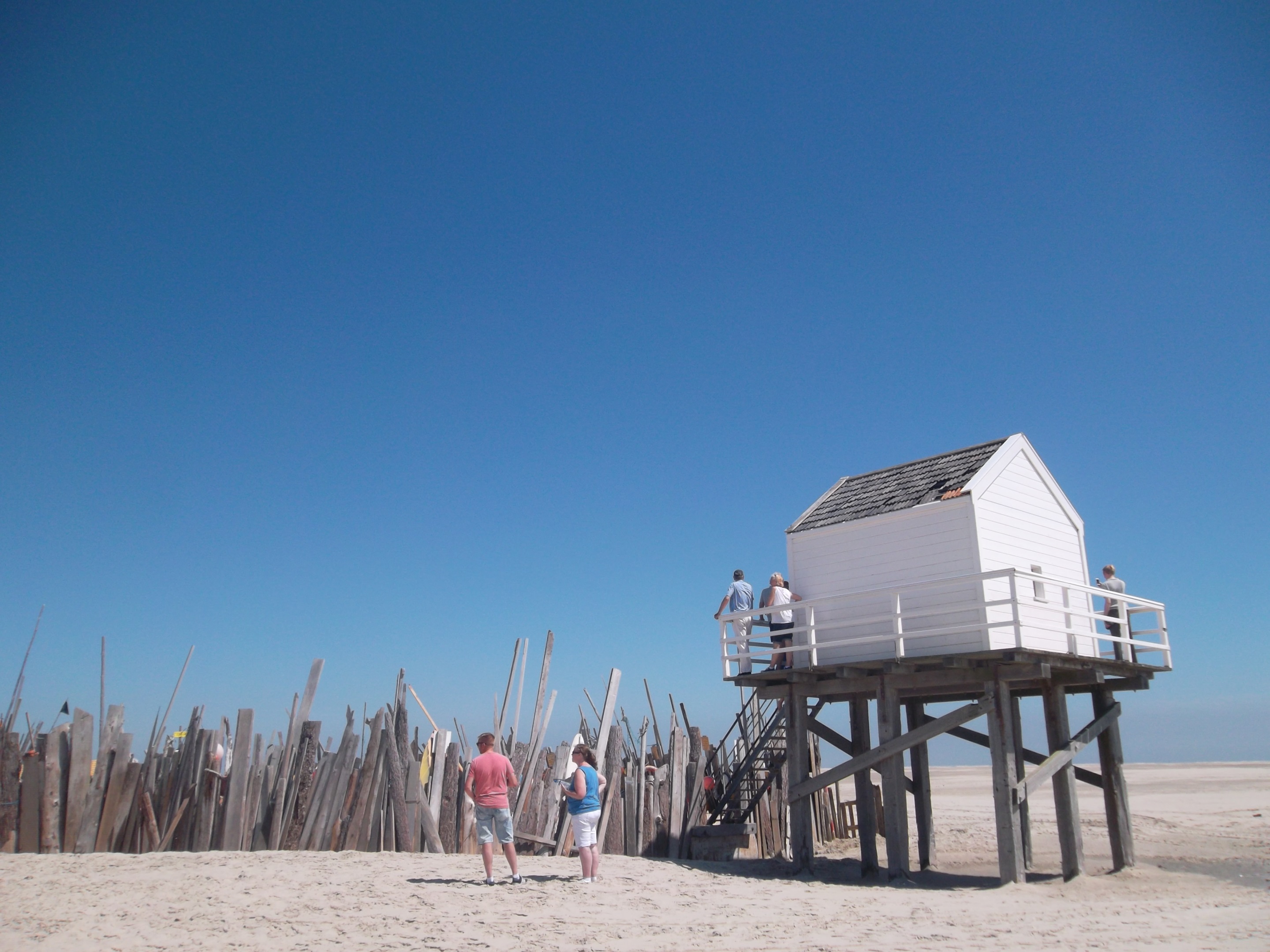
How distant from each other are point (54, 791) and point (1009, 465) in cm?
1491

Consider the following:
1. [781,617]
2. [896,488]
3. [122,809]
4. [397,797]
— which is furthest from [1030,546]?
[122,809]

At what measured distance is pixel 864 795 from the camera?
16328 millimetres

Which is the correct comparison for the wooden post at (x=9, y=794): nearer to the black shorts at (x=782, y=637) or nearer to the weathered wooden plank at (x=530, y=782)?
the weathered wooden plank at (x=530, y=782)

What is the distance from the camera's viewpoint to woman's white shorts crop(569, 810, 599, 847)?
11836 millimetres

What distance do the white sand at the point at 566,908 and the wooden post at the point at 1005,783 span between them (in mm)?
369

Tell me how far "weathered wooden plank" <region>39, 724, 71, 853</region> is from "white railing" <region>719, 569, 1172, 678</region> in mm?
9825

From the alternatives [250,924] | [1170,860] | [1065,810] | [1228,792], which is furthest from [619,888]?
[1228,792]

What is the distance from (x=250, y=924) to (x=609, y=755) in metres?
8.13

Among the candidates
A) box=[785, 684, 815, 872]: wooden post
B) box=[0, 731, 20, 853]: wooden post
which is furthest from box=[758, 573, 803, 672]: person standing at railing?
box=[0, 731, 20, 853]: wooden post

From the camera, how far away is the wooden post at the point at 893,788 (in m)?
14.9

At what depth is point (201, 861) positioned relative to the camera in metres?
11.7

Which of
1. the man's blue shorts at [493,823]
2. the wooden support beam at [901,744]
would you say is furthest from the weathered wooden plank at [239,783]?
the wooden support beam at [901,744]

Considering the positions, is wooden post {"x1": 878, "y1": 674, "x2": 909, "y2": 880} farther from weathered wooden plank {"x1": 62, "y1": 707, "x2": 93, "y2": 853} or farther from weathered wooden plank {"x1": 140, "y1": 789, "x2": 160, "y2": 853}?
weathered wooden plank {"x1": 62, "y1": 707, "x2": 93, "y2": 853}

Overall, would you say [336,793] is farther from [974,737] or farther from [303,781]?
[974,737]
